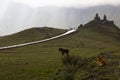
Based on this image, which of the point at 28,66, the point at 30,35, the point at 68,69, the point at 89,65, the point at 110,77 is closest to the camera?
the point at 110,77

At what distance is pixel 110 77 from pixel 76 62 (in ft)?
46.3

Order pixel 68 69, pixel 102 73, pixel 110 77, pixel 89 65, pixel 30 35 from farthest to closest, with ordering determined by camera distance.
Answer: pixel 30 35, pixel 89 65, pixel 68 69, pixel 102 73, pixel 110 77

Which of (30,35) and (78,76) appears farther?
(30,35)

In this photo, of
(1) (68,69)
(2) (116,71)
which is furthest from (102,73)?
(1) (68,69)

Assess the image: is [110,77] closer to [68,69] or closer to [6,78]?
[68,69]

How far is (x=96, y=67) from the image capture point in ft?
178

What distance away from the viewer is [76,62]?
195 feet

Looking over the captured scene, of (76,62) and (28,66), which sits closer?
(76,62)

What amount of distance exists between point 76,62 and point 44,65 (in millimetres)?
9885

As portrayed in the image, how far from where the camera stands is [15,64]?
230 ft

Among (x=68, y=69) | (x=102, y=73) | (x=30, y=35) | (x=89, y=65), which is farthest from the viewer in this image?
(x=30, y=35)

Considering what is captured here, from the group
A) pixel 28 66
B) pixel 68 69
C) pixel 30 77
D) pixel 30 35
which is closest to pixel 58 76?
pixel 68 69

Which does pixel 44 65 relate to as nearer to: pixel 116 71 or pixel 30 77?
pixel 30 77

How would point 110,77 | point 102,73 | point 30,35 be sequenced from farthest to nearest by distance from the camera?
point 30,35
point 102,73
point 110,77
